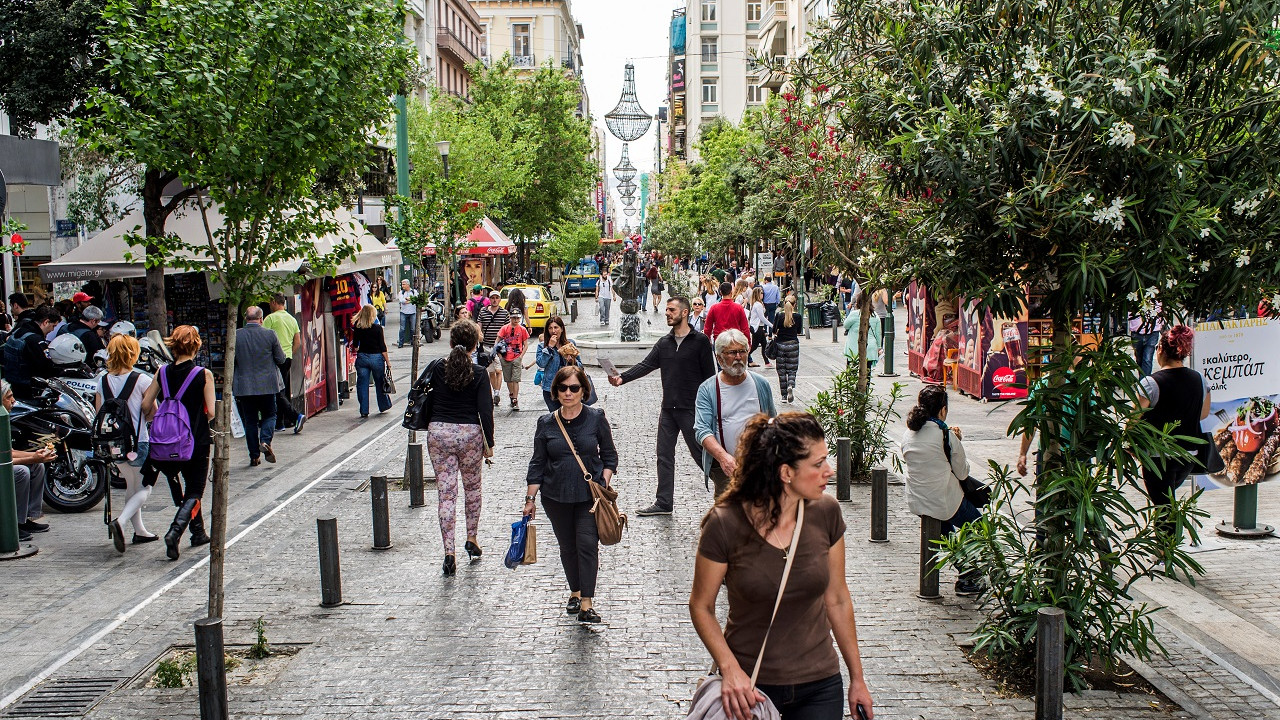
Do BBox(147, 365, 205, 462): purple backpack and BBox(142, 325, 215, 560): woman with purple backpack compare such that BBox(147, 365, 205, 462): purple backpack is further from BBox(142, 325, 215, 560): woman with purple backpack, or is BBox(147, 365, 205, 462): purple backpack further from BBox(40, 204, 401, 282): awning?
BBox(40, 204, 401, 282): awning

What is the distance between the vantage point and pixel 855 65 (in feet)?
27.7

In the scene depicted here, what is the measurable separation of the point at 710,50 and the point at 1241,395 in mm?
93465

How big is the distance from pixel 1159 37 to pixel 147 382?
7.68 meters

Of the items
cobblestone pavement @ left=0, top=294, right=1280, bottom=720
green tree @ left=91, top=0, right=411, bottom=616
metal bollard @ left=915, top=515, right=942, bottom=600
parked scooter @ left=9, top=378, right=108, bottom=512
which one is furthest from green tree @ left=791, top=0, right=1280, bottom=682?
parked scooter @ left=9, top=378, right=108, bottom=512

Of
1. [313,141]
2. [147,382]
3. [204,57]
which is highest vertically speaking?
[204,57]

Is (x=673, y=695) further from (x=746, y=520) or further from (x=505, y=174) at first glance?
(x=505, y=174)

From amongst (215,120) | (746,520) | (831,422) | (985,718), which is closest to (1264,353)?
(831,422)

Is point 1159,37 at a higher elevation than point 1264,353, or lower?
higher

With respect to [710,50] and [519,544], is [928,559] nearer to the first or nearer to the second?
[519,544]

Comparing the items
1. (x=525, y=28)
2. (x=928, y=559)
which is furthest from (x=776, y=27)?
(x=928, y=559)

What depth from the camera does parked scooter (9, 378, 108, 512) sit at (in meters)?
10.2

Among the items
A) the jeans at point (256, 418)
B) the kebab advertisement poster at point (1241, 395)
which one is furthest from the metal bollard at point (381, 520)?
the kebab advertisement poster at point (1241, 395)

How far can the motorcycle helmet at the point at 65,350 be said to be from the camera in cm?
1211

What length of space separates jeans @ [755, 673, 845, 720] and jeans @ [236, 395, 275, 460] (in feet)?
33.0
